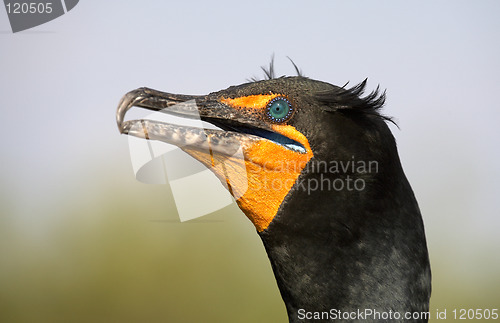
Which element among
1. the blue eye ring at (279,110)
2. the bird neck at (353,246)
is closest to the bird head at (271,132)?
the blue eye ring at (279,110)

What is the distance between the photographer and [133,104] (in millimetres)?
3781

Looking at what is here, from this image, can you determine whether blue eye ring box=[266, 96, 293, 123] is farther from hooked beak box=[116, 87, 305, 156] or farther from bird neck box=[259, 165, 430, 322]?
bird neck box=[259, 165, 430, 322]

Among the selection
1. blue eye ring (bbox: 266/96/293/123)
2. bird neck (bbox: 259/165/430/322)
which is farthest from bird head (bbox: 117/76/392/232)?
bird neck (bbox: 259/165/430/322)

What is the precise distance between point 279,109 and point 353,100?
506 mm

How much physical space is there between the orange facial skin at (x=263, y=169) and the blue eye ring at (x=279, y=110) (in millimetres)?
53

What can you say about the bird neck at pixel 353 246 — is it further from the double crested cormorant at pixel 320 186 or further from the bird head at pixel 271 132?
the bird head at pixel 271 132

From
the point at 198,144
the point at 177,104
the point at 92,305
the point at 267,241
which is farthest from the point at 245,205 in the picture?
the point at 92,305

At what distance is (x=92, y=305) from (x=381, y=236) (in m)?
10.8

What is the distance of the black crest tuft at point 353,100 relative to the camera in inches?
152

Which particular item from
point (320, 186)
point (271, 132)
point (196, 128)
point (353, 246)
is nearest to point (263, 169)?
point (271, 132)

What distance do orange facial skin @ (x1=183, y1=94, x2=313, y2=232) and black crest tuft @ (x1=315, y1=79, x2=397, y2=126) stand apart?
0.97 feet

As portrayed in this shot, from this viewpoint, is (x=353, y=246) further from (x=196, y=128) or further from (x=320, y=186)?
(x=196, y=128)

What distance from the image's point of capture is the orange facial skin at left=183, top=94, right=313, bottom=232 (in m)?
3.83

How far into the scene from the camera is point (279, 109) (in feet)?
12.8
